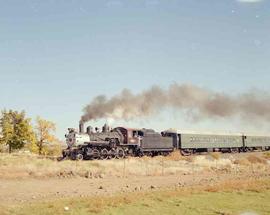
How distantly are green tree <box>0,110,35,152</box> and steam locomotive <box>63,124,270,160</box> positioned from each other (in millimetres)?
22453

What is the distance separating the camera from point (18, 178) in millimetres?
28812

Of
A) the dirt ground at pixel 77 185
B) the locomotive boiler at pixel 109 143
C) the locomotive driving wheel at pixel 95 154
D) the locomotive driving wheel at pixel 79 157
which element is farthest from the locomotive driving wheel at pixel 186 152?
the dirt ground at pixel 77 185

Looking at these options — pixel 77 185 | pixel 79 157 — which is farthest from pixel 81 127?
pixel 77 185

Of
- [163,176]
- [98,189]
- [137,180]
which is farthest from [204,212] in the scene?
[163,176]

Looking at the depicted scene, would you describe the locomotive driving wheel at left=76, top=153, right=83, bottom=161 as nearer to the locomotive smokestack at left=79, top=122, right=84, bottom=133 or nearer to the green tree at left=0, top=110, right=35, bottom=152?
the locomotive smokestack at left=79, top=122, right=84, bottom=133

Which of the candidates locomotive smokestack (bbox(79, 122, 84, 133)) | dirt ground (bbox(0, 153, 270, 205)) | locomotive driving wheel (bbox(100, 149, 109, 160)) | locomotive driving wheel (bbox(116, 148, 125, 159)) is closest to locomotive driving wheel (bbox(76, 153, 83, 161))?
locomotive driving wheel (bbox(100, 149, 109, 160))

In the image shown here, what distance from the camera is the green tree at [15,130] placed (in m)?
62.6

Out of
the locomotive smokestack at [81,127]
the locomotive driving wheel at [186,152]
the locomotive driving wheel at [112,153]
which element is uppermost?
the locomotive smokestack at [81,127]

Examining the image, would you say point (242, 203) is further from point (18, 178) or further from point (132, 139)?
point (132, 139)

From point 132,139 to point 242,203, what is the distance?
91.0 ft

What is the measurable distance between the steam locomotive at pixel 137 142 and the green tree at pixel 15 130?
2245 centimetres

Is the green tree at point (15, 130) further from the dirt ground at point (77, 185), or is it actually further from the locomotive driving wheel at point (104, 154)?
the dirt ground at point (77, 185)

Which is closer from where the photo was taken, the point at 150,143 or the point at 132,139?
the point at 132,139

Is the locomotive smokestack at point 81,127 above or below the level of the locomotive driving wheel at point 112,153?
above
